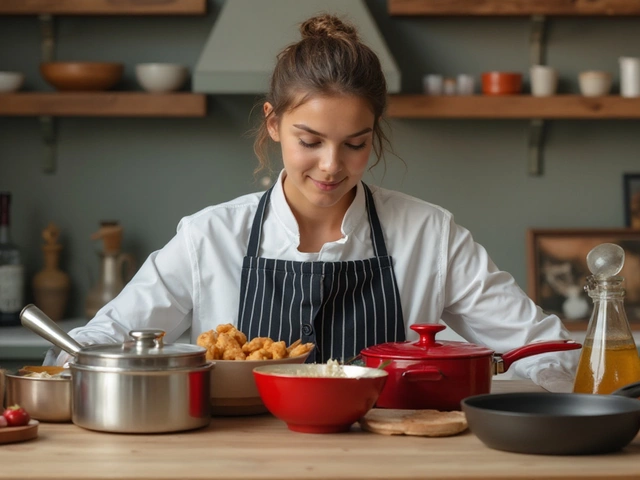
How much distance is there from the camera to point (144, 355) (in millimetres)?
1198

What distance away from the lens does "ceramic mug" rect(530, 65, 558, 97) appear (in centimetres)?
351

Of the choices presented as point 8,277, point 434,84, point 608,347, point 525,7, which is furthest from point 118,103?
point 608,347

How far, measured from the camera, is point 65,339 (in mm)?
1339

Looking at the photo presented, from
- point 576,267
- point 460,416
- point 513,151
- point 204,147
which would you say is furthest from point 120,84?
point 460,416

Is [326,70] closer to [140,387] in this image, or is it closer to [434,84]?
[140,387]

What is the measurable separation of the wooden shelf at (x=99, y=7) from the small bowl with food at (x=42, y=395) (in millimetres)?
2379

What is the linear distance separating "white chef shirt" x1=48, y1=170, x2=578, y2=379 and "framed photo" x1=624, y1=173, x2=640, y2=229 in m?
1.85

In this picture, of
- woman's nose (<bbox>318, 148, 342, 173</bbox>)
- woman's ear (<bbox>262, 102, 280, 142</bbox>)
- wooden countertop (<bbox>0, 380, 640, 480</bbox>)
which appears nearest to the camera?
wooden countertop (<bbox>0, 380, 640, 480</bbox>)

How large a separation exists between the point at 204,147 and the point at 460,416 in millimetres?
2587

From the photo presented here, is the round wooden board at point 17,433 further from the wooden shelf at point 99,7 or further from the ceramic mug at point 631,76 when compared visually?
the ceramic mug at point 631,76

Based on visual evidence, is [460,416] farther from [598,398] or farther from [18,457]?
[18,457]

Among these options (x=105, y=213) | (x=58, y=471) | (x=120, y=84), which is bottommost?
(x=58, y=471)

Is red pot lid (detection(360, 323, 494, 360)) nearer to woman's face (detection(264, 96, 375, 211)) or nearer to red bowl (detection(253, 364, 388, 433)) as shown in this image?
red bowl (detection(253, 364, 388, 433))

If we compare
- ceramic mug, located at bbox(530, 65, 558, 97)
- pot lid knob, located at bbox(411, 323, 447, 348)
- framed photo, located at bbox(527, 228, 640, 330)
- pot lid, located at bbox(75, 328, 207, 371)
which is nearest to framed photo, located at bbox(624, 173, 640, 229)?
framed photo, located at bbox(527, 228, 640, 330)
